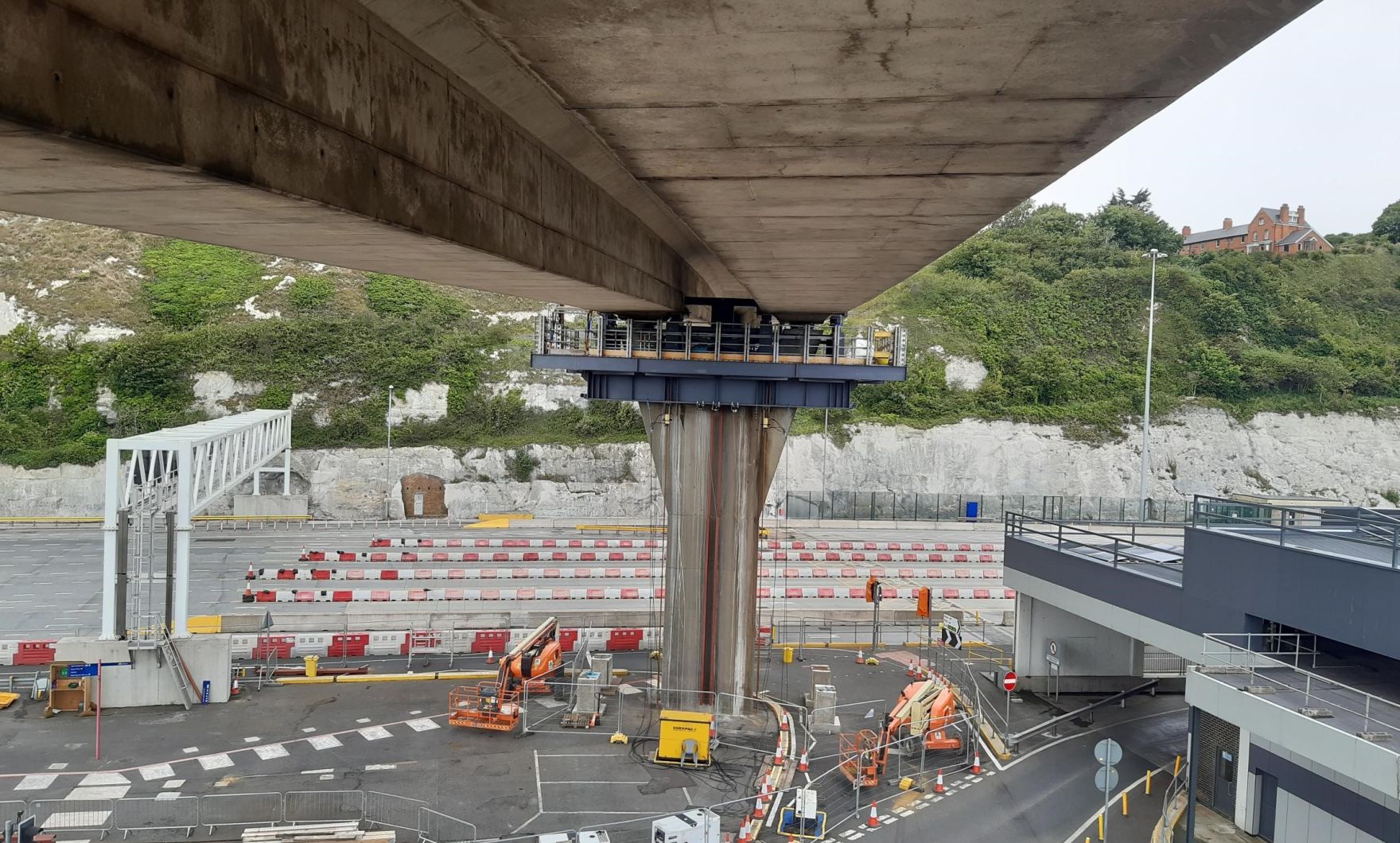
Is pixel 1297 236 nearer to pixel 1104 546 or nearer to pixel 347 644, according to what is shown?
pixel 1104 546

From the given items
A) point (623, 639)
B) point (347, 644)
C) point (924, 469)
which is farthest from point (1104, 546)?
point (924, 469)

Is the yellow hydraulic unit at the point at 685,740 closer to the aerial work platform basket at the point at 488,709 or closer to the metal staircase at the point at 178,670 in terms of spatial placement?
the aerial work platform basket at the point at 488,709

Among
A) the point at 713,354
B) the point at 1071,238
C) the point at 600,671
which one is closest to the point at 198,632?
the point at 600,671

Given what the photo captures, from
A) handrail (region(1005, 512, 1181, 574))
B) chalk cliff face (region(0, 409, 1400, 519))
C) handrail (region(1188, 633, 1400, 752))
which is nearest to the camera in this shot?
handrail (region(1188, 633, 1400, 752))

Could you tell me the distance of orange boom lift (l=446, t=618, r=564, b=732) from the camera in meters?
21.5

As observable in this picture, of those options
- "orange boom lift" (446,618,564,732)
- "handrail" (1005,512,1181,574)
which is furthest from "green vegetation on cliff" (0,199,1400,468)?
"orange boom lift" (446,618,564,732)

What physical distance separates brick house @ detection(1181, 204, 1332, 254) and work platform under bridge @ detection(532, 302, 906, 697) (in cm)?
8255

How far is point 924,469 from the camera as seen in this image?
56562 mm

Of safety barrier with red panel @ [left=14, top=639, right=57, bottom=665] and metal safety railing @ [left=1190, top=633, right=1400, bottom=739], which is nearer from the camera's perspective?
metal safety railing @ [left=1190, top=633, right=1400, bottom=739]

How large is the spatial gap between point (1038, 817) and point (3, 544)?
148 ft

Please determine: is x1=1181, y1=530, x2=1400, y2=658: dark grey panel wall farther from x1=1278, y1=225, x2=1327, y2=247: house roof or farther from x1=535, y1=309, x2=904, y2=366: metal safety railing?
x1=1278, y1=225, x2=1327, y2=247: house roof

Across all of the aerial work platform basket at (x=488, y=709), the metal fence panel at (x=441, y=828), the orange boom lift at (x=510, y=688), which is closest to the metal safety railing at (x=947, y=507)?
the orange boom lift at (x=510, y=688)

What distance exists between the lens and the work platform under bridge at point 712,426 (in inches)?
867

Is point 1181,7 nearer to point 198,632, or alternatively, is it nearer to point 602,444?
point 198,632
